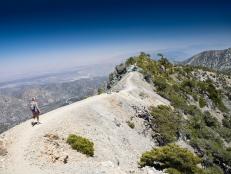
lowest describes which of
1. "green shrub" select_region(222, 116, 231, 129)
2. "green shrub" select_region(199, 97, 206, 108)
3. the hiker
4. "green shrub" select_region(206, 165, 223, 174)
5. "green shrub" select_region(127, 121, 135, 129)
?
"green shrub" select_region(222, 116, 231, 129)

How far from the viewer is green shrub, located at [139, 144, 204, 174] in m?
36.5

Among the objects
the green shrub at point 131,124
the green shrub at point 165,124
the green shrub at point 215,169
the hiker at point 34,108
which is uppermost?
the hiker at point 34,108

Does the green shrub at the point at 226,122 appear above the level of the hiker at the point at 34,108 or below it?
below

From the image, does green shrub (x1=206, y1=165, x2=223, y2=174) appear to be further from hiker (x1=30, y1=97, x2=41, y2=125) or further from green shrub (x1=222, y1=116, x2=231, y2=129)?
hiker (x1=30, y1=97, x2=41, y2=125)

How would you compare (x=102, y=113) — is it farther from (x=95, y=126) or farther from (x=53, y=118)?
(x=53, y=118)

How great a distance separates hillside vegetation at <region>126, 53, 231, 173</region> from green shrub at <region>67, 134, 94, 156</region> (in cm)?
727

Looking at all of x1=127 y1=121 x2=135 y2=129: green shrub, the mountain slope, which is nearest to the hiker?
the mountain slope

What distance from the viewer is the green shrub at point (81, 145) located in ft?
103

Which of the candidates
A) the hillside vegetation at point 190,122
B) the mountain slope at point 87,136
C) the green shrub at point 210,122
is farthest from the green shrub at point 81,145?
the green shrub at point 210,122

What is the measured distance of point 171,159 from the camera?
37.3 metres

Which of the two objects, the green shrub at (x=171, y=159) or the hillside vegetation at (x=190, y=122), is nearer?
the green shrub at (x=171, y=159)

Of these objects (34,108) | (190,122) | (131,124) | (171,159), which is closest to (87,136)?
(34,108)

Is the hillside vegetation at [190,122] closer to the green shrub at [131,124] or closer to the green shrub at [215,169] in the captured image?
the green shrub at [215,169]

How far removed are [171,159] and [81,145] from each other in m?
11.1
